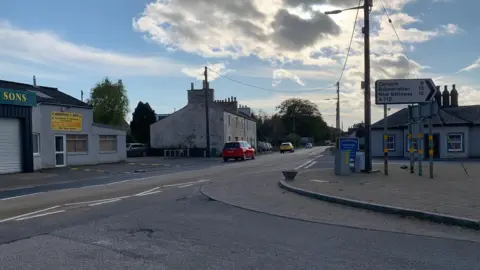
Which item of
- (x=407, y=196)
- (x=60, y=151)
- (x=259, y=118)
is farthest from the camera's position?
(x=259, y=118)

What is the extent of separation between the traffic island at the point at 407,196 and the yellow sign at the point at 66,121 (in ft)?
61.2

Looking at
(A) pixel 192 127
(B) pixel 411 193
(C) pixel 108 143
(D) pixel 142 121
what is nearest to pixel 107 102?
(D) pixel 142 121

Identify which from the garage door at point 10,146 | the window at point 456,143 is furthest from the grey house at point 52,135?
the window at point 456,143

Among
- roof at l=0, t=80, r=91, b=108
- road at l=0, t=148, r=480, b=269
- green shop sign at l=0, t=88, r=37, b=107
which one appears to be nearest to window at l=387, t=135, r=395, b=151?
Answer: roof at l=0, t=80, r=91, b=108

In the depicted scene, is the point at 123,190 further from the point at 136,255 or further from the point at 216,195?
the point at 136,255

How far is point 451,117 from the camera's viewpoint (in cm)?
3666

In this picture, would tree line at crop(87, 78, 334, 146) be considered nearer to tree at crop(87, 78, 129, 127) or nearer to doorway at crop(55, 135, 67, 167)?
tree at crop(87, 78, 129, 127)

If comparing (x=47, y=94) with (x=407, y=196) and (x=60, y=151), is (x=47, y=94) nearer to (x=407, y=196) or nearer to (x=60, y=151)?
(x=60, y=151)

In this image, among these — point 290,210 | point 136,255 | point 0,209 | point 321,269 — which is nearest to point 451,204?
point 290,210

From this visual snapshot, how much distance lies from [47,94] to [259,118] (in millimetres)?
87236

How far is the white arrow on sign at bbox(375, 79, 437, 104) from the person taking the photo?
19234 millimetres

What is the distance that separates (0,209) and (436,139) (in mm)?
34962

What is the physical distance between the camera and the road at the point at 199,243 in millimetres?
5777

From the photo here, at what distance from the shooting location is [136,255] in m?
6.18
